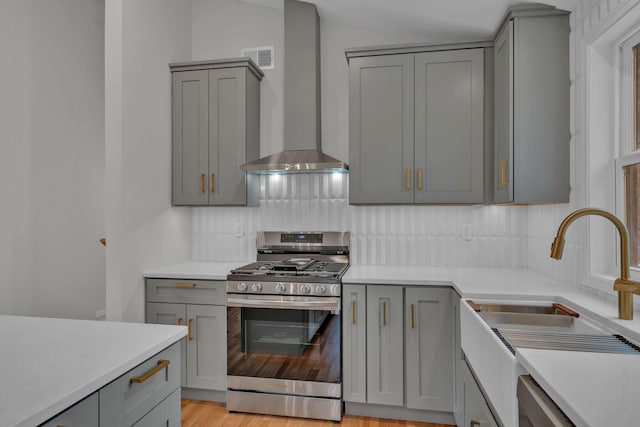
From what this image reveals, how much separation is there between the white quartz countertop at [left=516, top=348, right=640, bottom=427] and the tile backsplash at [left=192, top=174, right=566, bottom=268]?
1.81 meters

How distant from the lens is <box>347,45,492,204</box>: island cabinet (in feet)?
8.26

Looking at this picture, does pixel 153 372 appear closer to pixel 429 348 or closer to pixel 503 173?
pixel 429 348

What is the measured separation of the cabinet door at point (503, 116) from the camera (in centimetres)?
220

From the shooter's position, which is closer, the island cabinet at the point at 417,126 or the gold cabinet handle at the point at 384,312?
the gold cabinet handle at the point at 384,312

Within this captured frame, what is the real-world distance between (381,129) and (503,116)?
788 millimetres

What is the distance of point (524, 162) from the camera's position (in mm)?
2172

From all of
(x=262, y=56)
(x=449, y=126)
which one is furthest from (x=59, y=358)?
(x=262, y=56)

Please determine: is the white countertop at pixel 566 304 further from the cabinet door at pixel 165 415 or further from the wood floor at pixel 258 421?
the cabinet door at pixel 165 415

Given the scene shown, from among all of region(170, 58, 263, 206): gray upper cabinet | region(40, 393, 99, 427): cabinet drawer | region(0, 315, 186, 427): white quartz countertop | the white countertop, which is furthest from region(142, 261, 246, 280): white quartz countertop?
region(40, 393, 99, 427): cabinet drawer

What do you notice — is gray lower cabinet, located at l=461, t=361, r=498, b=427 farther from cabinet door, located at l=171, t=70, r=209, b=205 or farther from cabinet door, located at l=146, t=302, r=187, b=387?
cabinet door, located at l=171, t=70, r=209, b=205

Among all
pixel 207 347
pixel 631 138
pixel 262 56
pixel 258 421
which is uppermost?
pixel 262 56

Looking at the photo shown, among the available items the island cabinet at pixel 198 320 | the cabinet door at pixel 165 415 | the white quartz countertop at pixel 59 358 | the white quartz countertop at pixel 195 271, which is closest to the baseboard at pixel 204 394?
the island cabinet at pixel 198 320

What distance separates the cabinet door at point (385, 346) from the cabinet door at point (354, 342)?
0.03m

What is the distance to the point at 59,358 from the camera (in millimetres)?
983
